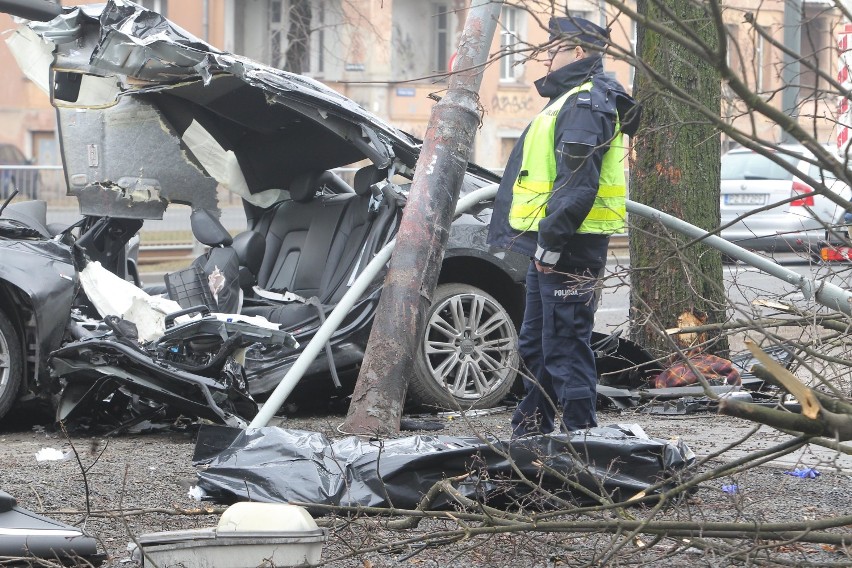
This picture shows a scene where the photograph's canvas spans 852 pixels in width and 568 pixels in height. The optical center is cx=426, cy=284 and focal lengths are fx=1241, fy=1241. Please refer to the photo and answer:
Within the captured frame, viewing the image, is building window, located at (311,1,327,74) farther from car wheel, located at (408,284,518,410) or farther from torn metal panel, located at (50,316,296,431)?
torn metal panel, located at (50,316,296,431)

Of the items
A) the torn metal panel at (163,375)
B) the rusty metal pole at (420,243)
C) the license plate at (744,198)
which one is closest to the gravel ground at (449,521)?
the torn metal panel at (163,375)

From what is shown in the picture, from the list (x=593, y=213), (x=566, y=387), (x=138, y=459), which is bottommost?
(x=138, y=459)

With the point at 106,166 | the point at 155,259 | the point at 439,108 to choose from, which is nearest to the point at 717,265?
the point at 439,108

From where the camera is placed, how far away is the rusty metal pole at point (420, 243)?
A: 5695mm

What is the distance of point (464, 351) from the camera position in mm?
6871

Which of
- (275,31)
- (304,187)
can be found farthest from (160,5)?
(304,187)

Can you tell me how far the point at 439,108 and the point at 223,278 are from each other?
1.81m

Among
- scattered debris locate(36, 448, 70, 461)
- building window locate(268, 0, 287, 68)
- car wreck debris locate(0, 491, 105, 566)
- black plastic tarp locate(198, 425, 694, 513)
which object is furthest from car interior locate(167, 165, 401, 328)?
building window locate(268, 0, 287, 68)

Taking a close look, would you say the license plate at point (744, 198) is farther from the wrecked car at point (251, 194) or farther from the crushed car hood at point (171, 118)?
the crushed car hood at point (171, 118)

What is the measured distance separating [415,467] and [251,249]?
347 cm

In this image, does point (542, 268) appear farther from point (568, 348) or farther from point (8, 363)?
point (8, 363)

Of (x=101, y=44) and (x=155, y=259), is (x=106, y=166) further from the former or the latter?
(x=155, y=259)

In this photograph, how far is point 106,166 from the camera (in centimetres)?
721

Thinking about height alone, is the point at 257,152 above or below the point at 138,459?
above
